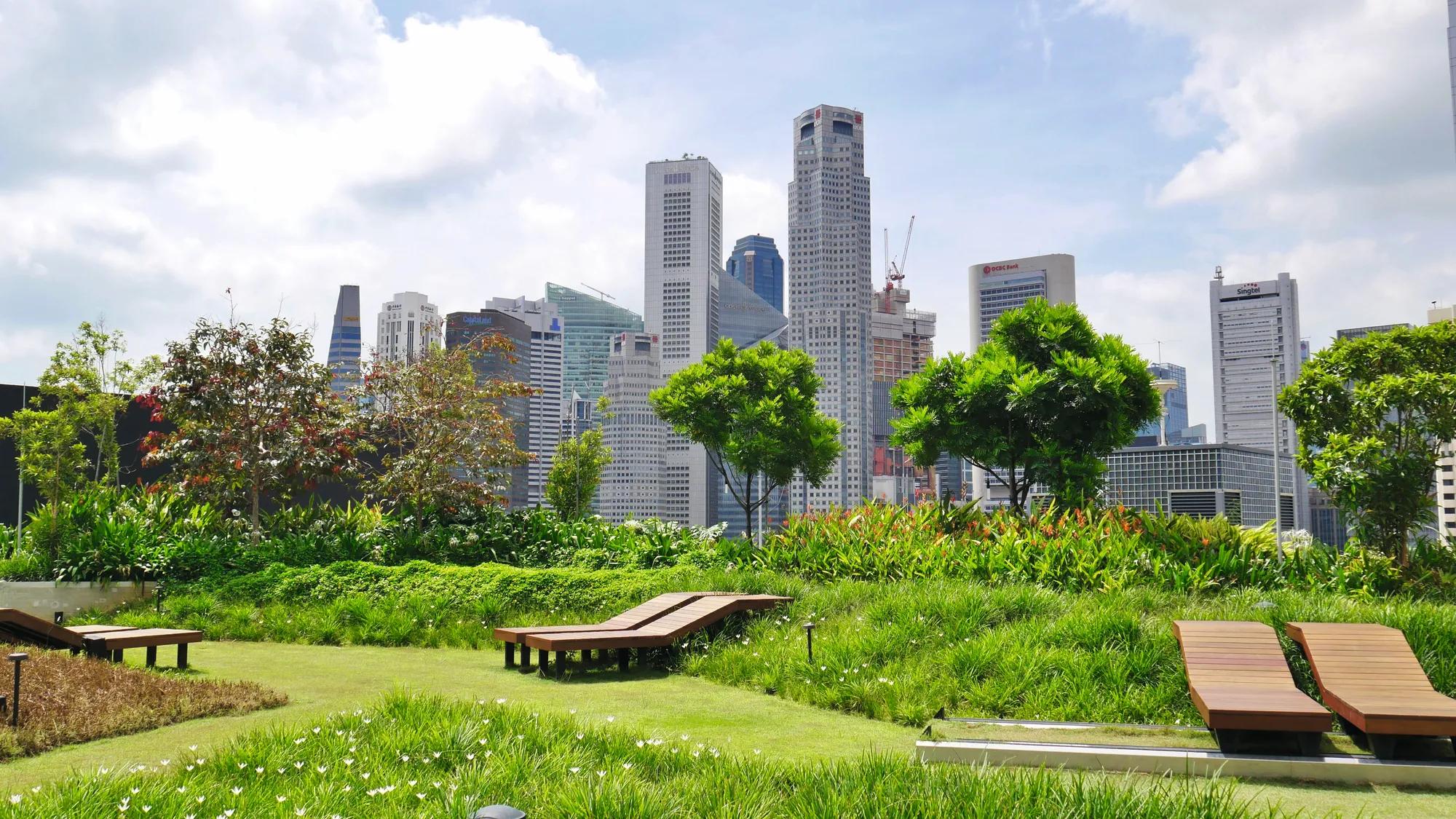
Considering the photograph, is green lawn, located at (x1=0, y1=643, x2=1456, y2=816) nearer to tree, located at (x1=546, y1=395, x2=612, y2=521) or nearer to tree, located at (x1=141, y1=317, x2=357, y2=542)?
tree, located at (x1=141, y1=317, x2=357, y2=542)

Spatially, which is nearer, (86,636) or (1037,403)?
(86,636)

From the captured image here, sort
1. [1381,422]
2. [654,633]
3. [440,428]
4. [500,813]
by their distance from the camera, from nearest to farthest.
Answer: [500,813]
[654,633]
[1381,422]
[440,428]

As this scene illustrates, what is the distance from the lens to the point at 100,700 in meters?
6.03

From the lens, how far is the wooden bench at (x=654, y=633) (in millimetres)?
7621

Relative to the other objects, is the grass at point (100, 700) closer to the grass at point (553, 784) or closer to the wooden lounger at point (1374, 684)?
the grass at point (553, 784)

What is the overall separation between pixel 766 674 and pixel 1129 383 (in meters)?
8.61

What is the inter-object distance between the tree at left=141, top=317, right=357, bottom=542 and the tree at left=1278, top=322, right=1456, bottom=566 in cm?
1276

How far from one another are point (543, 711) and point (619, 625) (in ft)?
8.57

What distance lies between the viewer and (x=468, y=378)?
15.3 m

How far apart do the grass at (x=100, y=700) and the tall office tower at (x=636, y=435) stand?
173 m

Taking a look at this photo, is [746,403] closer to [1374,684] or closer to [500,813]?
[1374,684]

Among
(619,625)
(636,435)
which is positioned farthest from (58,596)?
(636,435)

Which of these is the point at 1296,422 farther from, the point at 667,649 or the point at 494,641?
the point at 494,641

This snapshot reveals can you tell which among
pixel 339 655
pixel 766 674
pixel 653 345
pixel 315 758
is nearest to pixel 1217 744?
pixel 766 674
